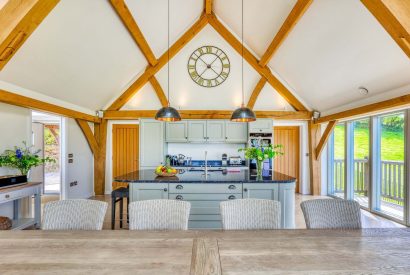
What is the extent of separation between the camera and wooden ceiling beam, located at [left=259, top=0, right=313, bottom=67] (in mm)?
3725

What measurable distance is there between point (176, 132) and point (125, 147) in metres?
1.65

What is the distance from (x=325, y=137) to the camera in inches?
231

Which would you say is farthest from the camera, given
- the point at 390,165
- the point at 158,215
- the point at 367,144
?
the point at 367,144

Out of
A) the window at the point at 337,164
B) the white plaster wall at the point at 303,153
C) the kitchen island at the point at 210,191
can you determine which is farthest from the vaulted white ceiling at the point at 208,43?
the kitchen island at the point at 210,191

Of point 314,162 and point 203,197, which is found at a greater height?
point 314,162

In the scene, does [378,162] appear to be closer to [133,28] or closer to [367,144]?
[367,144]

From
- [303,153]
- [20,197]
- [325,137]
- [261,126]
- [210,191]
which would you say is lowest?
[20,197]

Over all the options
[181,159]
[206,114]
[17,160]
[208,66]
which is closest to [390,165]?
[206,114]

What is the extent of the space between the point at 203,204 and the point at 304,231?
5.72ft

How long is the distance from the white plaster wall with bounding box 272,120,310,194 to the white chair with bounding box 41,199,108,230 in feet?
17.8

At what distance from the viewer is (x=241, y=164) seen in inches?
236

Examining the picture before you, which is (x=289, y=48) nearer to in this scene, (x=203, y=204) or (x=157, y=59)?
(x=157, y=59)

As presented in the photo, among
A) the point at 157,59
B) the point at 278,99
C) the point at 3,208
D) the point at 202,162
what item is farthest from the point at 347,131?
the point at 3,208

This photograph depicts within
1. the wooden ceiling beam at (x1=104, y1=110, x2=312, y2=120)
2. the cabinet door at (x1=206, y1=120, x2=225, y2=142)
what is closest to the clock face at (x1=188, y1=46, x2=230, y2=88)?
the wooden ceiling beam at (x1=104, y1=110, x2=312, y2=120)
